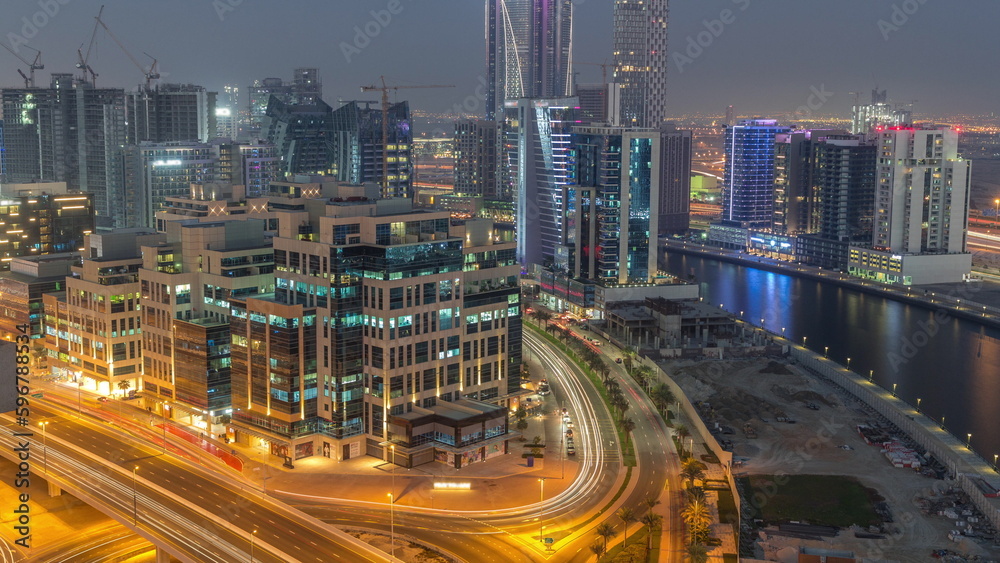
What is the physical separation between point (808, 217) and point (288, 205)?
98955 millimetres

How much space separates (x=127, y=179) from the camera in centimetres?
13300

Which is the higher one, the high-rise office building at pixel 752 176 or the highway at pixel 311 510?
the high-rise office building at pixel 752 176

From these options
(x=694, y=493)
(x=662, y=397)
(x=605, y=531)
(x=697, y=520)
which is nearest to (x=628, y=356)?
(x=662, y=397)

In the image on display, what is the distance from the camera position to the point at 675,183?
183375 millimetres

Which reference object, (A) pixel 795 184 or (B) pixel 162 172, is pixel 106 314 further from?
(A) pixel 795 184

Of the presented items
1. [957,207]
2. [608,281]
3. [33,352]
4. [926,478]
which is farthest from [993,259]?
[33,352]

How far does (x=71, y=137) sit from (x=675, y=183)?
92.5 meters

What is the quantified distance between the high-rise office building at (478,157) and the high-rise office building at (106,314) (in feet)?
386

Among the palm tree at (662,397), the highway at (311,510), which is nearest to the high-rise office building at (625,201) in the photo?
the palm tree at (662,397)

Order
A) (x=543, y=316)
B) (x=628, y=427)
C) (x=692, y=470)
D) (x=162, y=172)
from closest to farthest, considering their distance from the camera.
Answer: (x=692, y=470)
(x=628, y=427)
(x=543, y=316)
(x=162, y=172)

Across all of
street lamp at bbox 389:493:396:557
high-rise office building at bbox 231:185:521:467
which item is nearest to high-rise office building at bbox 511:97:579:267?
high-rise office building at bbox 231:185:521:467

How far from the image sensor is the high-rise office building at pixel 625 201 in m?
108

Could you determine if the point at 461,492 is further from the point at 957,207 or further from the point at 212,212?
the point at 957,207

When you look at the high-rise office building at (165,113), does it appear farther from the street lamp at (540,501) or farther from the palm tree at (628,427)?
the street lamp at (540,501)
